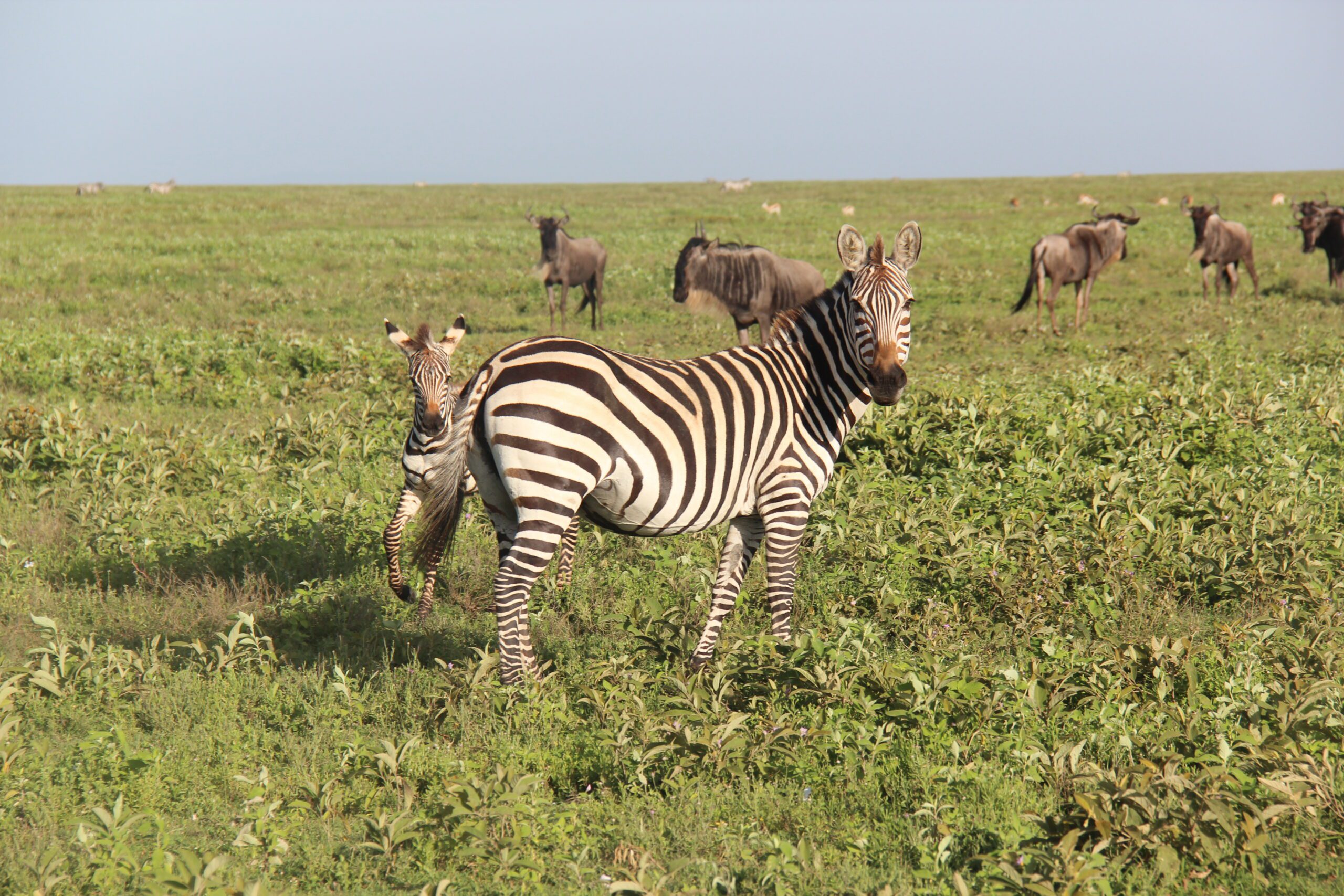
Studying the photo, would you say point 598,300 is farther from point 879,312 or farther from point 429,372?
point 879,312

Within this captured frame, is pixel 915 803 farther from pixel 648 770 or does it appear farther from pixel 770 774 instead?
pixel 648 770

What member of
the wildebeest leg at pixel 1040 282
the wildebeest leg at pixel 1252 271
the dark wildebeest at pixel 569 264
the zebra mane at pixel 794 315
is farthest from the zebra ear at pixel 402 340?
the wildebeest leg at pixel 1252 271

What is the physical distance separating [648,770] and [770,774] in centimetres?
58

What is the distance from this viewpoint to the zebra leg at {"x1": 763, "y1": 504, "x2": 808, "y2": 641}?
5422 mm

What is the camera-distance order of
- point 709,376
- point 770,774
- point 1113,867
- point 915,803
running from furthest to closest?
point 709,376 → point 770,774 → point 915,803 → point 1113,867

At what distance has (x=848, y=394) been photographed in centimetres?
560

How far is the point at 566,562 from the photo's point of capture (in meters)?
6.89

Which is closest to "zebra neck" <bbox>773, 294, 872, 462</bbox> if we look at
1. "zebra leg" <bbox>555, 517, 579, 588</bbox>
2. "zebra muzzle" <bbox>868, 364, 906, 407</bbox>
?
"zebra muzzle" <bbox>868, 364, 906, 407</bbox>

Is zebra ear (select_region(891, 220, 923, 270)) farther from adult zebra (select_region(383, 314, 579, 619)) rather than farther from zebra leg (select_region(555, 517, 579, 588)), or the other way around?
zebra leg (select_region(555, 517, 579, 588))

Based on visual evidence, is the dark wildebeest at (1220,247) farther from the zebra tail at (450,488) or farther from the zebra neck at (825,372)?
the zebra tail at (450,488)

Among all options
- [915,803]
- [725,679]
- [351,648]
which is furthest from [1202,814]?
[351,648]

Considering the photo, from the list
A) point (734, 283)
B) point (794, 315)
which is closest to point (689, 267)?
point (734, 283)

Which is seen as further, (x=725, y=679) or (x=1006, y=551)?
(x=1006, y=551)

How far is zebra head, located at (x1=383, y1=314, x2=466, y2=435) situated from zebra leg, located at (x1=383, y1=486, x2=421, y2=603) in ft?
2.21
